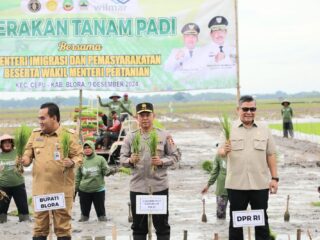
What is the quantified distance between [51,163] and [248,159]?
6.41ft

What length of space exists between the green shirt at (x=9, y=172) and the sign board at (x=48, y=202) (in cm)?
352

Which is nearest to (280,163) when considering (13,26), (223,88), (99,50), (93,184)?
(223,88)

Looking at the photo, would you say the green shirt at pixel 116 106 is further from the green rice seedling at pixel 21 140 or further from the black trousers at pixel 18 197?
the green rice seedling at pixel 21 140

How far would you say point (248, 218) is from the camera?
7.37 metres

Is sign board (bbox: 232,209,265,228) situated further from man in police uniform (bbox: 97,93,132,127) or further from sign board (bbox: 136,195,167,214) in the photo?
man in police uniform (bbox: 97,93,132,127)

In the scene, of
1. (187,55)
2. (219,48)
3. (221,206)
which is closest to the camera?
(221,206)

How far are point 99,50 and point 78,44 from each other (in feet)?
1.59

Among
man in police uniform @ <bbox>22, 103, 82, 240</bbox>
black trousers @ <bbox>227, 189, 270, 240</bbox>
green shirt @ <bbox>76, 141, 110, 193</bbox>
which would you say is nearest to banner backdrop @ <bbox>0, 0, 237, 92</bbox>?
green shirt @ <bbox>76, 141, 110, 193</bbox>

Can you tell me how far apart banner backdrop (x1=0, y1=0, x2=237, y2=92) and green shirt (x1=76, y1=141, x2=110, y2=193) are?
233 inches

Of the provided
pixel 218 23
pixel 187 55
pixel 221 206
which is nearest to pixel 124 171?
pixel 187 55

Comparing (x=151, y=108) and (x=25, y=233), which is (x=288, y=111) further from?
(x=151, y=108)

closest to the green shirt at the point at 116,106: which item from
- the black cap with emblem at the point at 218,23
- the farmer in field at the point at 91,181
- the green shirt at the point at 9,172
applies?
the black cap with emblem at the point at 218,23

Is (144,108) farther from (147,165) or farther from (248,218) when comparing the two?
(248,218)

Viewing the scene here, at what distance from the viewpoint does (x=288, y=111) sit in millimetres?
29562
